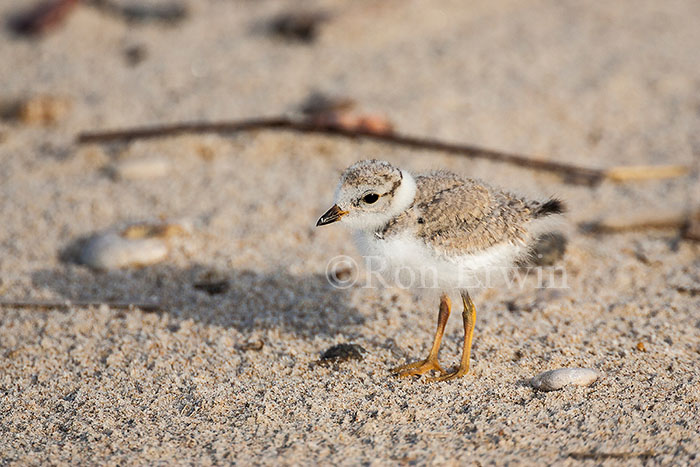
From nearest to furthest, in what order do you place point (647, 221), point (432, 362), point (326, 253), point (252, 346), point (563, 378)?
point (563, 378)
point (432, 362)
point (252, 346)
point (326, 253)
point (647, 221)

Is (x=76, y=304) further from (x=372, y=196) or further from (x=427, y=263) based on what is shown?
(x=427, y=263)

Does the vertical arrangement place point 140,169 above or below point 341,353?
above

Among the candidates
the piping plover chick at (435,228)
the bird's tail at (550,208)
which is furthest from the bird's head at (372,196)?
the bird's tail at (550,208)

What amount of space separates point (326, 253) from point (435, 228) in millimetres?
1360

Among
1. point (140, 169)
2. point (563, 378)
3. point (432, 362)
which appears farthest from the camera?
point (140, 169)

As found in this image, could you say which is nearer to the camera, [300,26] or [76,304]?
[76,304]

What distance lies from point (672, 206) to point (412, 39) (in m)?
2.94

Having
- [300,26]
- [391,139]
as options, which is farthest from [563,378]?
[300,26]

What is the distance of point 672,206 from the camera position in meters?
4.52

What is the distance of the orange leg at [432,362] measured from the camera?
3049mm

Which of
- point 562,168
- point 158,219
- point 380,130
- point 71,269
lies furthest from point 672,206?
point 71,269

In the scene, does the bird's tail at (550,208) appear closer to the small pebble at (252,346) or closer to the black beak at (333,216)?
the black beak at (333,216)

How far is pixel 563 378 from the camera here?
2857 millimetres

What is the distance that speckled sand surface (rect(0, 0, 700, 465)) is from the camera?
105 inches
